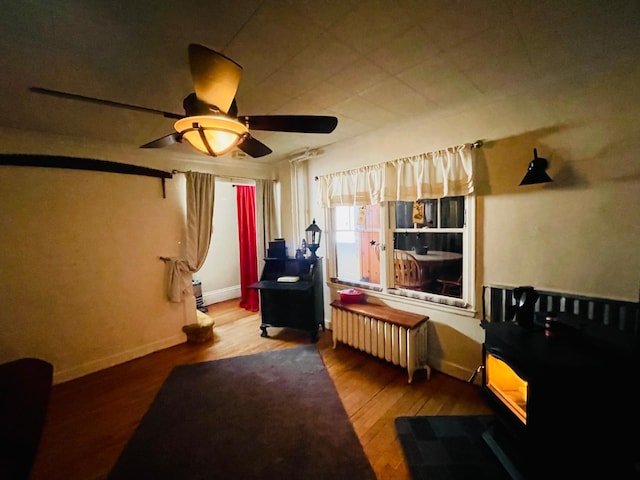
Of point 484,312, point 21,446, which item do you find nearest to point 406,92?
point 484,312

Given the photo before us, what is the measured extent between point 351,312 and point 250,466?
1.56 m

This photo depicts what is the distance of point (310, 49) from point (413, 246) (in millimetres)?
2086

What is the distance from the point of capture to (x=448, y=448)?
1640mm

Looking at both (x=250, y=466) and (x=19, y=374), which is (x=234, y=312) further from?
(x=250, y=466)

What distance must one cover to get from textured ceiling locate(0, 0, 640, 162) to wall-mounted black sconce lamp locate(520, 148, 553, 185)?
1.74 ft

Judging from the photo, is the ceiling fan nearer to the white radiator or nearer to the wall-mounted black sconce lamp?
the wall-mounted black sconce lamp

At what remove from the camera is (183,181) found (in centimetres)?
334

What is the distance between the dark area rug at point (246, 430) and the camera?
155 cm

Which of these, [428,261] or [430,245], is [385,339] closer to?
[428,261]

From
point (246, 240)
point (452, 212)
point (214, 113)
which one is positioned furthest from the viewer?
point (246, 240)

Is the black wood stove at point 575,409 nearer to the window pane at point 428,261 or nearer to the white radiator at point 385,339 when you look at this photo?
the white radiator at point 385,339

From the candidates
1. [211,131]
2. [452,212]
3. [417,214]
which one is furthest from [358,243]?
[211,131]

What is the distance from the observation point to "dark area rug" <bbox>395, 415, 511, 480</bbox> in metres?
1.48

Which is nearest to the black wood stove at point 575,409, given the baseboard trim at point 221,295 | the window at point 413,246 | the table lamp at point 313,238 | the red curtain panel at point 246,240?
the window at point 413,246
